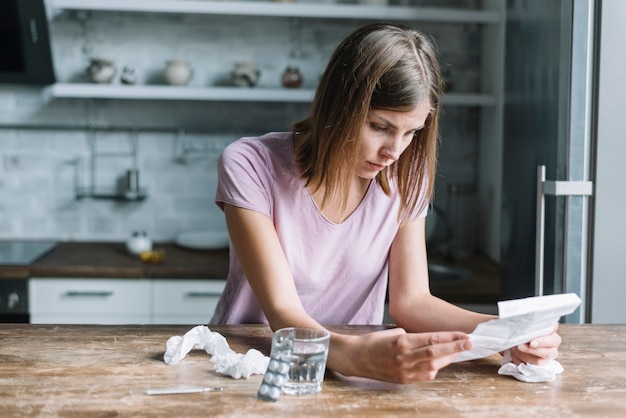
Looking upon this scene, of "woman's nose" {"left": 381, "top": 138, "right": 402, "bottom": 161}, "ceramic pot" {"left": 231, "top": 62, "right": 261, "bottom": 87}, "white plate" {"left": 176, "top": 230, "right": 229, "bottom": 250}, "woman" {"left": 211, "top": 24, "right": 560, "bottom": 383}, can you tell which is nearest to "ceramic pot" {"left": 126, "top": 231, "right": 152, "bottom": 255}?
"white plate" {"left": 176, "top": 230, "right": 229, "bottom": 250}

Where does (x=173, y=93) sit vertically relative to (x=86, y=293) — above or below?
above

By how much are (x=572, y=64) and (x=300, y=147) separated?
87 cm

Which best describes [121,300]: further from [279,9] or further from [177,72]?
[279,9]

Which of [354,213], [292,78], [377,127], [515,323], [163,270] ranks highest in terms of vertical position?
[292,78]

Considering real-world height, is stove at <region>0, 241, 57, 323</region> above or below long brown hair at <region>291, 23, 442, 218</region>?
below

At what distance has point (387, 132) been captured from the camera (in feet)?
5.18

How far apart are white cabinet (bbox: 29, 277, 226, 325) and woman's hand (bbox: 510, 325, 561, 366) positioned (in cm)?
175

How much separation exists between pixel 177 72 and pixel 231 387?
92.0 inches

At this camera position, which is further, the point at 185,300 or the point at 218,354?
the point at 185,300

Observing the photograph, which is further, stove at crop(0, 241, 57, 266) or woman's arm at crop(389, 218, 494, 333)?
stove at crop(0, 241, 57, 266)

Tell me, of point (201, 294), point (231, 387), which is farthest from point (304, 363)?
point (201, 294)

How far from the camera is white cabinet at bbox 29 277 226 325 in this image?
298cm

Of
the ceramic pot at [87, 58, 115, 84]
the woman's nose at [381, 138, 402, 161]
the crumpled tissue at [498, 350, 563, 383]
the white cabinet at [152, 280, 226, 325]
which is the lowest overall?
the white cabinet at [152, 280, 226, 325]

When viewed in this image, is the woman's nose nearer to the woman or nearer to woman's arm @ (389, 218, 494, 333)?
the woman
